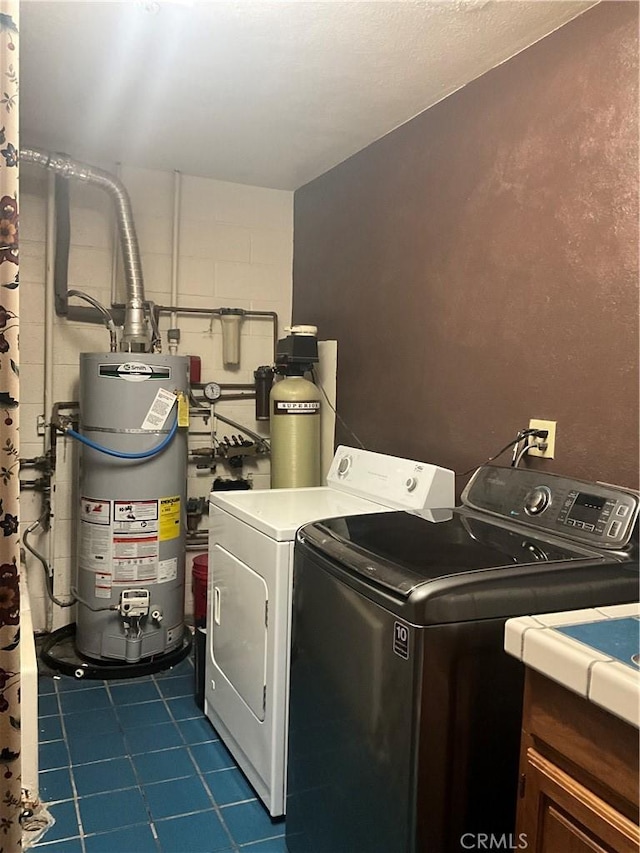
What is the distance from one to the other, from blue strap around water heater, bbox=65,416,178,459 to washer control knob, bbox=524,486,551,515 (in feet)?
5.42

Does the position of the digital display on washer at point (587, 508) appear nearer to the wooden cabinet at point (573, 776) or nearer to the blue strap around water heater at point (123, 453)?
the wooden cabinet at point (573, 776)

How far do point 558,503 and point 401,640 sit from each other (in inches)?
24.4

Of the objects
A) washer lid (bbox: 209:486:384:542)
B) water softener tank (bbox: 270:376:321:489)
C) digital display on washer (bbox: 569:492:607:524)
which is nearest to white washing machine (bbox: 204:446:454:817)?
washer lid (bbox: 209:486:384:542)

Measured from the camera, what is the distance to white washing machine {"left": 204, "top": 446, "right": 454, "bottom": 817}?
1.98 meters

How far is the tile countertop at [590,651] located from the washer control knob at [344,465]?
1560 millimetres

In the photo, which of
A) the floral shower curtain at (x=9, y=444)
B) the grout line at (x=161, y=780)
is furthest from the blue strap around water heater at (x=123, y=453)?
the floral shower curtain at (x=9, y=444)

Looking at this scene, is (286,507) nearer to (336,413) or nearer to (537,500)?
(537,500)

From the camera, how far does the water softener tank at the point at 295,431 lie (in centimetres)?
303

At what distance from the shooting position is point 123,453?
2.85m

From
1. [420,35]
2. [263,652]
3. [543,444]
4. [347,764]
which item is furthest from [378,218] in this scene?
[347,764]

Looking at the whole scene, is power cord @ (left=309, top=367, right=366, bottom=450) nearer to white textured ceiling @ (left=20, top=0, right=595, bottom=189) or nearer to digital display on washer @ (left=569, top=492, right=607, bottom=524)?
white textured ceiling @ (left=20, top=0, right=595, bottom=189)

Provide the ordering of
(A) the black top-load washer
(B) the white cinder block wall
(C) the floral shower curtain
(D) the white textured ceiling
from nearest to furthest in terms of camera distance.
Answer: (C) the floral shower curtain, (A) the black top-load washer, (D) the white textured ceiling, (B) the white cinder block wall

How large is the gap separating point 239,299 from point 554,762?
2850mm

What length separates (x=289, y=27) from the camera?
6.38 ft
